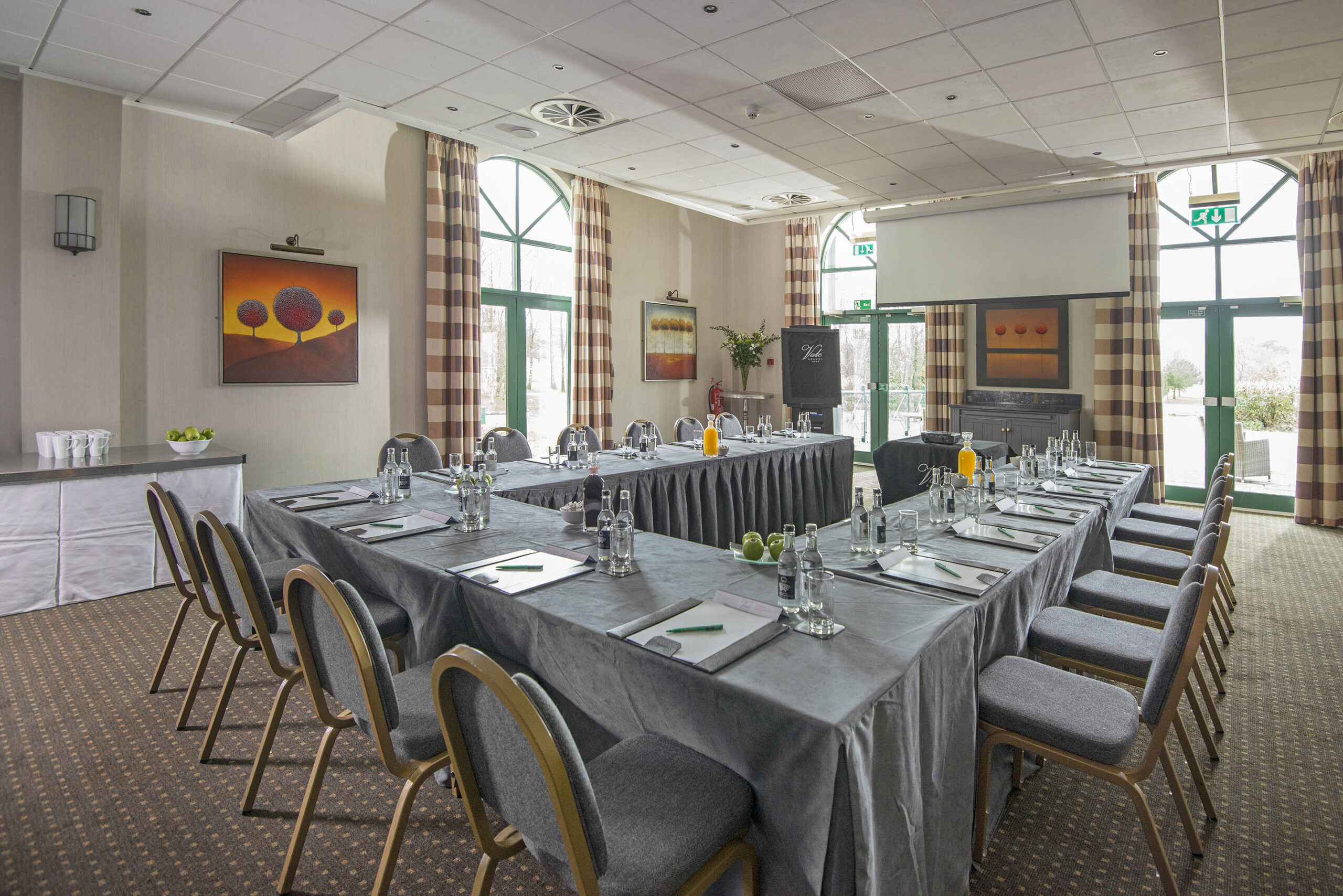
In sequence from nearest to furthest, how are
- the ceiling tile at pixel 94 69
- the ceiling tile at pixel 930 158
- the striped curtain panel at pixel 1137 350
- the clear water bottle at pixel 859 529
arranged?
the clear water bottle at pixel 859 529 → the ceiling tile at pixel 94 69 → the ceiling tile at pixel 930 158 → the striped curtain panel at pixel 1137 350

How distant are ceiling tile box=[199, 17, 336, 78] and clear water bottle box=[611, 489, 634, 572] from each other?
3.48m

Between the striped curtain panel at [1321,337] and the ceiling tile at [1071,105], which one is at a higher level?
the ceiling tile at [1071,105]

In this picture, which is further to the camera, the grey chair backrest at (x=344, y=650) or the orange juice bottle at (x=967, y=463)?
the orange juice bottle at (x=967, y=463)

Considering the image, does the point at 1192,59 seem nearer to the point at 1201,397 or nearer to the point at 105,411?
the point at 1201,397

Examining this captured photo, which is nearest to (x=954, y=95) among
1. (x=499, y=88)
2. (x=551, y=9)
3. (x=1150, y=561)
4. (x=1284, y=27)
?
(x=1284, y=27)

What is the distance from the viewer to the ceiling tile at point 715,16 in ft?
11.6

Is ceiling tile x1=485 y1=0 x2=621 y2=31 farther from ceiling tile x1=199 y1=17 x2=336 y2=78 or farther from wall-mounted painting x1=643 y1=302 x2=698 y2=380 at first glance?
wall-mounted painting x1=643 y1=302 x2=698 y2=380

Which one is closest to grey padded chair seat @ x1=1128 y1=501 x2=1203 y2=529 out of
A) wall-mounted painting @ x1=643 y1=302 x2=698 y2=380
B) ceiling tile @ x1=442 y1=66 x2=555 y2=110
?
ceiling tile @ x1=442 y1=66 x2=555 y2=110

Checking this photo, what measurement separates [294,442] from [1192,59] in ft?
22.2

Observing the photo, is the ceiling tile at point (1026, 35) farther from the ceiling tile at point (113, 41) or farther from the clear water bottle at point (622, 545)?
the ceiling tile at point (113, 41)

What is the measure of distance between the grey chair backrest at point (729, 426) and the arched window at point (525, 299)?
216cm

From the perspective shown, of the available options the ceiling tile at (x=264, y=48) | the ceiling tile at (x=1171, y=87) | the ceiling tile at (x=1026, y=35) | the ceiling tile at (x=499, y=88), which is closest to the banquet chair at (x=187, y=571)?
the ceiling tile at (x=264, y=48)

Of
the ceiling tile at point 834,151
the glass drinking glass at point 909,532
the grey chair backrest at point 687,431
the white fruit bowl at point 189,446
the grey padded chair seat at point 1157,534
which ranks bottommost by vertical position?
the grey padded chair seat at point 1157,534

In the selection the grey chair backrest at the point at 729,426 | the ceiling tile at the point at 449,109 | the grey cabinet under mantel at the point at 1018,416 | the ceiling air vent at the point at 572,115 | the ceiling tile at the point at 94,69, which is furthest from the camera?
the grey cabinet under mantel at the point at 1018,416
